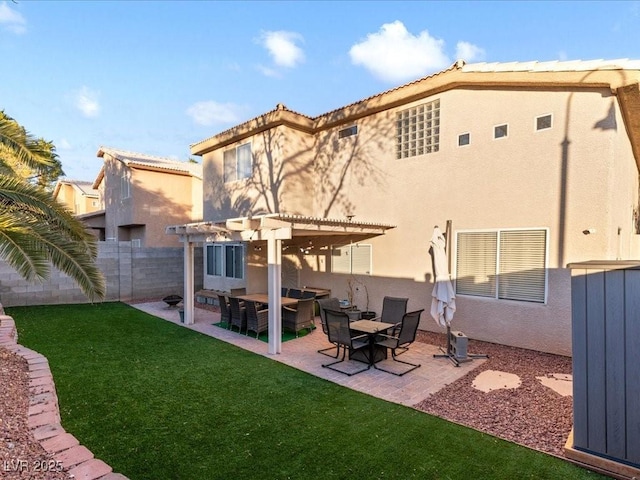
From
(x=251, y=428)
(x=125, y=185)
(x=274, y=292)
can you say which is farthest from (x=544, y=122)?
(x=125, y=185)

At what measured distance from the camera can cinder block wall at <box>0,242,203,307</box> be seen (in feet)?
45.0

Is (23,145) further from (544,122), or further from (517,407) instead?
(544,122)

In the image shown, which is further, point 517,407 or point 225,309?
point 225,309

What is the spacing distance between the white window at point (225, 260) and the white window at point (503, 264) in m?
8.63

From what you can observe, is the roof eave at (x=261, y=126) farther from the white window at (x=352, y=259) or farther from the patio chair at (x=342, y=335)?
the patio chair at (x=342, y=335)

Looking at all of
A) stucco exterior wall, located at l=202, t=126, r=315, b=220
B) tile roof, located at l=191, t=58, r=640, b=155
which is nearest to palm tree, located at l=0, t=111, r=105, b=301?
stucco exterior wall, located at l=202, t=126, r=315, b=220

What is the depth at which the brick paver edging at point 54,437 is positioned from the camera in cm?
343

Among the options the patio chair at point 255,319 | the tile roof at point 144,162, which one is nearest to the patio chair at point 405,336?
the patio chair at point 255,319

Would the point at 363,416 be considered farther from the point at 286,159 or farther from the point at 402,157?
the point at 286,159

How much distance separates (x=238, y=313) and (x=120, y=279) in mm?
8966

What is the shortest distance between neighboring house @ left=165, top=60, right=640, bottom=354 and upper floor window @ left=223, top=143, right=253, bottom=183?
55 cm

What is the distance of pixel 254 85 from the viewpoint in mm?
22672

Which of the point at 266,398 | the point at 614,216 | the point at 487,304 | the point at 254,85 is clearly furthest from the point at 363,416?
the point at 254,85

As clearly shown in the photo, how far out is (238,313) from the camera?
33.5 ft
